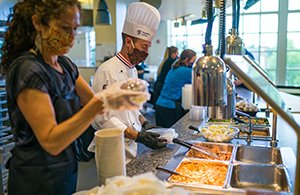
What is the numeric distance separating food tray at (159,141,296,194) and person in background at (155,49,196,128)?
2031 millimetres

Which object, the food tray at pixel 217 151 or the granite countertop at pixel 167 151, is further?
the food tray at pixel 217 151

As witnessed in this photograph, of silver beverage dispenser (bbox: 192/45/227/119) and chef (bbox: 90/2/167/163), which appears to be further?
chef (bbox: 90/2/167/163)

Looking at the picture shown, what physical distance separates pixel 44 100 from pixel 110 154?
0.33 meters

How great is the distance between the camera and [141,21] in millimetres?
1982

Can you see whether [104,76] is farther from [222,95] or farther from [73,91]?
[222,95]

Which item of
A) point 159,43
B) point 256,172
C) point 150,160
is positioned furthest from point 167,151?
point 159,43

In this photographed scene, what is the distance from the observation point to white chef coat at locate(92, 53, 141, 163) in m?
1.71

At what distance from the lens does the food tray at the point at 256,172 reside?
1.20 meters

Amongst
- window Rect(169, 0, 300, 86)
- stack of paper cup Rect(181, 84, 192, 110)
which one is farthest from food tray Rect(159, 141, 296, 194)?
window Rect(169, 0, 300, 86)

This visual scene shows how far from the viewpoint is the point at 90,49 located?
1392cm

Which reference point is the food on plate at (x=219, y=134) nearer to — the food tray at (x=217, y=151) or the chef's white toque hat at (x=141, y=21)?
the food tray at (x=217, y=151)

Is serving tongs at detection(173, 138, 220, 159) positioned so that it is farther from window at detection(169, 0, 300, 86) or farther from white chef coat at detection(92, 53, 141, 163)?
window at detection(169, 0, 300, 86)

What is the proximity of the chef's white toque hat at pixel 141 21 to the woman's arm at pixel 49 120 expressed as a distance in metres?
1.11

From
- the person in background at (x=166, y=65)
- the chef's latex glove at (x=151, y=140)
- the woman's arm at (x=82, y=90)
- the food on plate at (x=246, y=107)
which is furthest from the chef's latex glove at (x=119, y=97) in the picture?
the person in background at (x=166, y=65)
